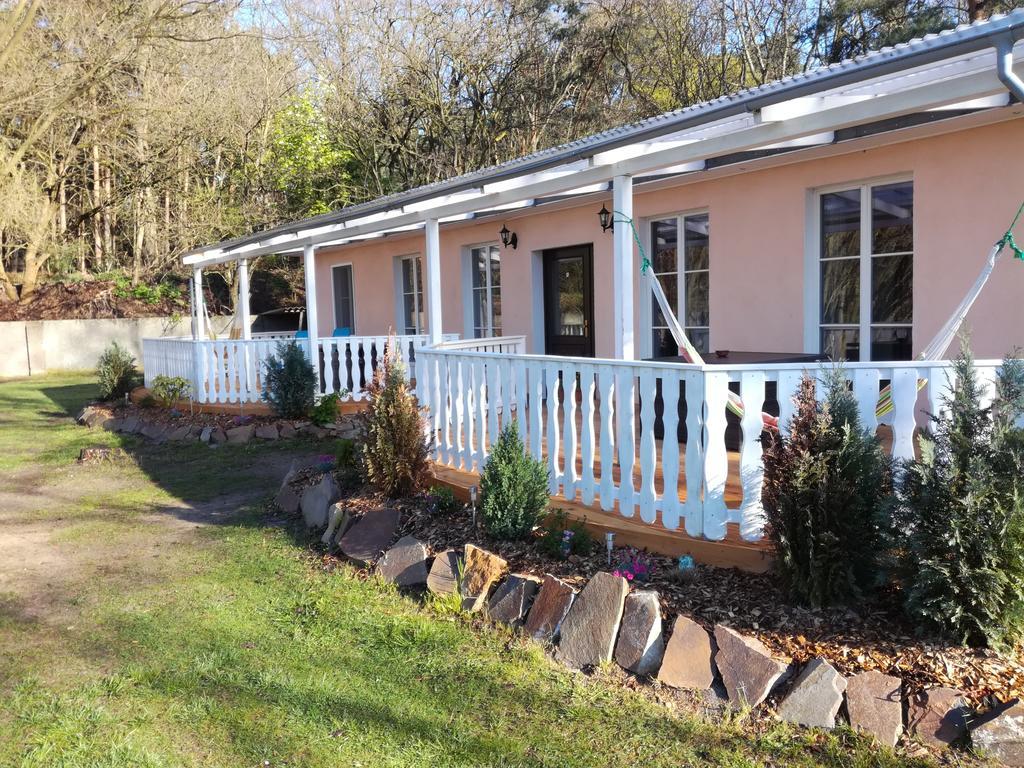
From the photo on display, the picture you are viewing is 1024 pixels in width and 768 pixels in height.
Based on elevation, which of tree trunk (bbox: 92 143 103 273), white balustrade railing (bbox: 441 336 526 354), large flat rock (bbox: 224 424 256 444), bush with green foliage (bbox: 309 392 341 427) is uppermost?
tree trunk (bbox: 92 143 103 273)

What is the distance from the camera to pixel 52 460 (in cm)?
939

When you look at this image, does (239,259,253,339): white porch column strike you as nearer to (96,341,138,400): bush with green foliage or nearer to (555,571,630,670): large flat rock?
(96,341,138,400): bush with green foliage

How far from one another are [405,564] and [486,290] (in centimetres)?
750

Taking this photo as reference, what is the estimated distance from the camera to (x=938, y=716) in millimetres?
3006

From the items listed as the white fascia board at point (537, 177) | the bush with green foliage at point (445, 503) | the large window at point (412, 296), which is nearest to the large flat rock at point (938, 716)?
the bush with green foliage at point (445, 503)

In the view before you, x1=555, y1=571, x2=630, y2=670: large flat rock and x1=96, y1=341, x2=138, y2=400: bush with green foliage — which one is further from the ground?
x1=96, y1=341, x2=138, y2=400: bush with green foliage

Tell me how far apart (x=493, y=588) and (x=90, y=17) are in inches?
410

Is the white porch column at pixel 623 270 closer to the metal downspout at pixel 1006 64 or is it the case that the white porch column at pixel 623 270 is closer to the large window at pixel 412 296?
the metal downspout at pixel 1006 64

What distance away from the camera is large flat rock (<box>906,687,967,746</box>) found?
2.97 meters

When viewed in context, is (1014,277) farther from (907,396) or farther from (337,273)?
(337,273)

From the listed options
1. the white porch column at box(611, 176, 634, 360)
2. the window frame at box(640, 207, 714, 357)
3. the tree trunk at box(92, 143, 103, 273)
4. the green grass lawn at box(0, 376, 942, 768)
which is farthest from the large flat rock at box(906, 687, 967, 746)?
the tree trunk at box(92, 143, 103, 273)

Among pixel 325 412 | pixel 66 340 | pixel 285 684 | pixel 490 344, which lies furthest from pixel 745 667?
pixel 66 340

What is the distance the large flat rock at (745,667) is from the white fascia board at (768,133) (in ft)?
8.54

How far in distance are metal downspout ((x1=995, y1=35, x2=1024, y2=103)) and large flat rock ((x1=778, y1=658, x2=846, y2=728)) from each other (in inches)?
96.5
